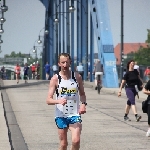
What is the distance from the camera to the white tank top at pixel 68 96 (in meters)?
9.27

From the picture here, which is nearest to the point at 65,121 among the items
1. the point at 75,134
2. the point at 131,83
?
the point at 75,134

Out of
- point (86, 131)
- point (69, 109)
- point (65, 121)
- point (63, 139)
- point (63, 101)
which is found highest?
point (63, 101)

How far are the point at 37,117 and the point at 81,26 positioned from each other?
42.6 metres

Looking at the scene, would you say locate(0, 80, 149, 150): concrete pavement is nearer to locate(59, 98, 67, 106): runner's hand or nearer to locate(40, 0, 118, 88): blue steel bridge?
locate(59, 98, 67, 106): runner's hand

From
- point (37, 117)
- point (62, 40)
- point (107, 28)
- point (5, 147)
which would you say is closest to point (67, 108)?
point (5, 147)

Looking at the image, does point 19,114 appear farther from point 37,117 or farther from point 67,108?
point 67,108

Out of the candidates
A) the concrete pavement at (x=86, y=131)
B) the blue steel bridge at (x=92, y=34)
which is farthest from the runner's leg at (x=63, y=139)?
the blue steel bridge at (x=92, y=34)

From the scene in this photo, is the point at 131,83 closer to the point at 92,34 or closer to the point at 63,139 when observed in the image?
the point at 63,139

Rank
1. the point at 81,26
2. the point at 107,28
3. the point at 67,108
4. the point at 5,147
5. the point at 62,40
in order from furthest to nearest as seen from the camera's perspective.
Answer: the point at 62,40 < the point at 81,26 < the point at 107,28 < the point at 5,147 < the point at 67,108

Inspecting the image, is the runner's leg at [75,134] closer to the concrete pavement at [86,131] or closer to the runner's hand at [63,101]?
the runner's hand at [63,101]

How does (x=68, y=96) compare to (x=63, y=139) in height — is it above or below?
above

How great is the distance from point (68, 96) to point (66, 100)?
15 centimetres

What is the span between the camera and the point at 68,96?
30.5 ft

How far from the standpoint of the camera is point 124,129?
16141 millimetres
